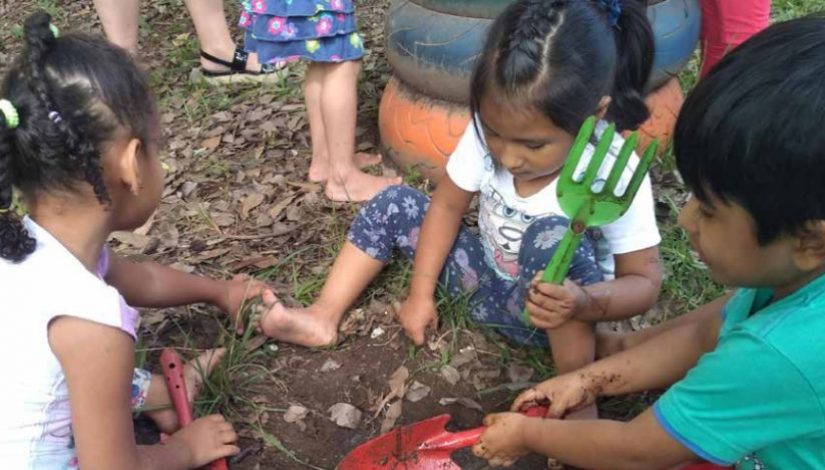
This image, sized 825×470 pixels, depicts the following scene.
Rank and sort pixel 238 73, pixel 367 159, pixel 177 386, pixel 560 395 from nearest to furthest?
pixel 560 395 < pixel 177 386 < pixel 367 159 < pixel 238 73

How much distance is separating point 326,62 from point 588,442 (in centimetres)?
147

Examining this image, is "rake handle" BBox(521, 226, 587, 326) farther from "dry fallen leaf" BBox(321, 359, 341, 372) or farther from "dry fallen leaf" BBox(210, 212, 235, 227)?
"dry fallen leaf" BBox(210, 212, 235, 227)

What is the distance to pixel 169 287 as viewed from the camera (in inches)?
73.5

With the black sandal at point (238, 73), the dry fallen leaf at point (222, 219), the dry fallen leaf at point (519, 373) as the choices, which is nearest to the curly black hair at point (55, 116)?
the dry fallen leaf at point (519, 373)

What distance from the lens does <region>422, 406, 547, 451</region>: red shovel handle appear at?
1577 millimetres

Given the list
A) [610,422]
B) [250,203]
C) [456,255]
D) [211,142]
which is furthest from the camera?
[211,142]

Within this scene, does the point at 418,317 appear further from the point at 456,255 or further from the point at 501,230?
the point at 501,230

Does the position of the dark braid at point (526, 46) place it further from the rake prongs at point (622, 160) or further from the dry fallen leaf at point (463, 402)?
the dry fallen leaf at point (463, 402)

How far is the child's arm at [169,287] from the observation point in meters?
1.76

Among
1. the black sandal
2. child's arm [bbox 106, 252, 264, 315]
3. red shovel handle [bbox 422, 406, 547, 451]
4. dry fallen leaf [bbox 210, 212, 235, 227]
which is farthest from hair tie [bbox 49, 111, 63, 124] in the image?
the black sandal

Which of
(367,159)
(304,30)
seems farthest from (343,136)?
(304,30)

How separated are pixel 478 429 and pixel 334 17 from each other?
128 cm

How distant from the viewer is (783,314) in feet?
3.51

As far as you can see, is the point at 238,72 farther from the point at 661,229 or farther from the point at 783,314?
A: the point at 783,314
